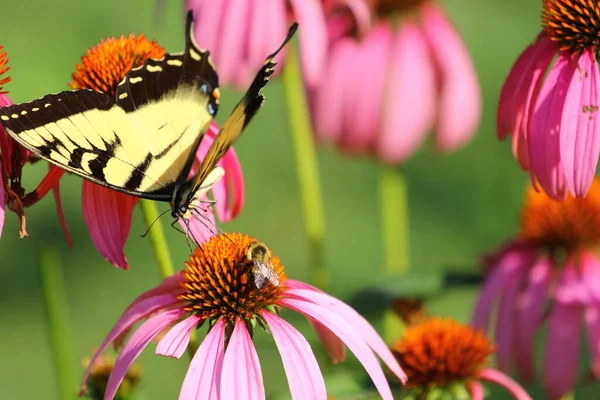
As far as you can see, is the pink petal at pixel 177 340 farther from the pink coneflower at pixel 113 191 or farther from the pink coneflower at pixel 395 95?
the pink coneflower at pixel 395 95

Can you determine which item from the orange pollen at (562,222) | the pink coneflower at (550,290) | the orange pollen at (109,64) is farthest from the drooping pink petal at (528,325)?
the orange pollen at (109,64)

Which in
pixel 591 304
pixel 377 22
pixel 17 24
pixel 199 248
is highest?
pixel 17 24

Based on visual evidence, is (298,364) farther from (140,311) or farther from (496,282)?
(496,282)

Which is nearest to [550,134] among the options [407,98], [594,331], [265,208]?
[594,331]

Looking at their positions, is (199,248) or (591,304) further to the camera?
(591,304)

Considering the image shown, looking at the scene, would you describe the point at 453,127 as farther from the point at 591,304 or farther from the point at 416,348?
the point at 416,348

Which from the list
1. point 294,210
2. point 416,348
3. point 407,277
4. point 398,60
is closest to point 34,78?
point 294,210
